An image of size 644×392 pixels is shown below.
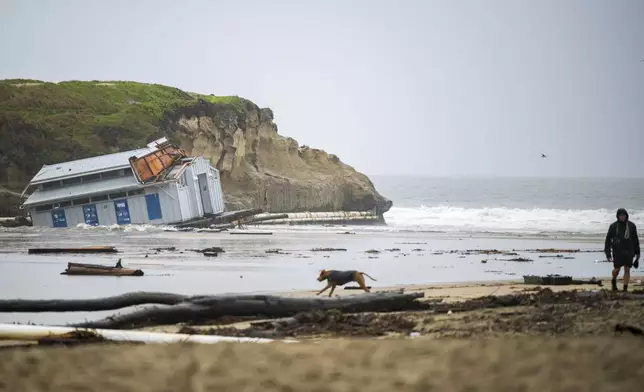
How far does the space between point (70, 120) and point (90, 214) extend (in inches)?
831

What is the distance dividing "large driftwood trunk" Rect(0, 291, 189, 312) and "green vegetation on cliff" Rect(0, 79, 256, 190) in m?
44.7

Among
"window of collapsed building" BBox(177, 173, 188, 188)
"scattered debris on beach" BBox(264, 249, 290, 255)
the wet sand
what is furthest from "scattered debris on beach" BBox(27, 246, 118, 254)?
"window of collapsed building" BBox(177, 173, 188, 188)

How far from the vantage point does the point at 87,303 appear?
10562 millimetres

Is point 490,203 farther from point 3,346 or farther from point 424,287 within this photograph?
point 3,346

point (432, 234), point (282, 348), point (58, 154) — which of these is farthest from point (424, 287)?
Answer: point (58, 154)

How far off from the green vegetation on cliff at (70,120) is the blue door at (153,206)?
16268 mm

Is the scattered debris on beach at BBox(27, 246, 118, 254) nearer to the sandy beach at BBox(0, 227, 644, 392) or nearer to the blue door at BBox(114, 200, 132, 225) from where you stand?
the sandy beach at BBox(0, 227, 644, 392)

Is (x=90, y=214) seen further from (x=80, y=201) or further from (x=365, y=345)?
(x=365, y=345)

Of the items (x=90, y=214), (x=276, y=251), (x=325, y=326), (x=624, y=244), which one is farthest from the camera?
(x=90, y=214)

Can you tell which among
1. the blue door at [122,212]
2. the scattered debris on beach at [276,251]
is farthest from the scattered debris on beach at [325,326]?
the blue door at [122,212]

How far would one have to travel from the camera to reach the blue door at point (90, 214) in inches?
1591

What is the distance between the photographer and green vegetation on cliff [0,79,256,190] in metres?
54.8

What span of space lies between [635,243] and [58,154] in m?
49.3

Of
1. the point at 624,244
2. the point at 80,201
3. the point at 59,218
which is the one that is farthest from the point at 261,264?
the point at 59,218
